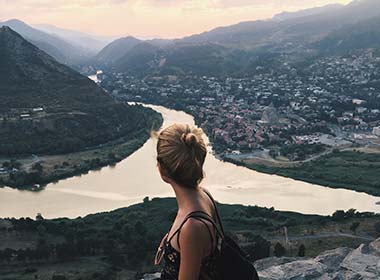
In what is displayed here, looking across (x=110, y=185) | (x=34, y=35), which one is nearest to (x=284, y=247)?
(x=110, y=185)

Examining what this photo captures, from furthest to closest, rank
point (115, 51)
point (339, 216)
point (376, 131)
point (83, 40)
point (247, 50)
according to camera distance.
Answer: point (83, 40) → point (115, 51) → point (247, 50) → point (376, 131) → point (339, 216)

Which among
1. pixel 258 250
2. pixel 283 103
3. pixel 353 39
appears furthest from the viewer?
pixel 353 39

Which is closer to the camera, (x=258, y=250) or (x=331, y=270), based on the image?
(x=331, y=270)

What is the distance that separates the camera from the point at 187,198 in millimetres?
852

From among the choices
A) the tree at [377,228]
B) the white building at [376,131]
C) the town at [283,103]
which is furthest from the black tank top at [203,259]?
the white building at [376,131]

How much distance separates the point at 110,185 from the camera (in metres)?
13.9

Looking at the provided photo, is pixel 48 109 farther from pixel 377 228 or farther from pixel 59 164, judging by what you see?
pixel 377 228

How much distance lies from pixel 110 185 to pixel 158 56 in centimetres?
4016

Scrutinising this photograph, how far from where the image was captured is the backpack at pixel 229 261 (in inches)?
32.6

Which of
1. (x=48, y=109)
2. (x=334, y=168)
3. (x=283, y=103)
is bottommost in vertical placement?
(x=334, y=168)

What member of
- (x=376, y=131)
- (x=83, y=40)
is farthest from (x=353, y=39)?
(x=83, y=40)

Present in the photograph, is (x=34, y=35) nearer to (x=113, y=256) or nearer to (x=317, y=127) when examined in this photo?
(x=317, y=127)

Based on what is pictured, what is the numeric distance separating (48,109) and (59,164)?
4.92 m

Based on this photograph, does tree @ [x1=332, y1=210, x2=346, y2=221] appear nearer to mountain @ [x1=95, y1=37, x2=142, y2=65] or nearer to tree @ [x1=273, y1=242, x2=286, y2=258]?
tree @ [x1=273, y1=242, x2=286, y2=258]
